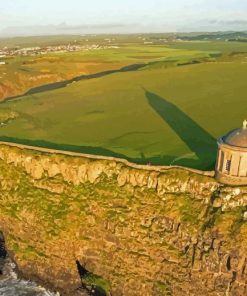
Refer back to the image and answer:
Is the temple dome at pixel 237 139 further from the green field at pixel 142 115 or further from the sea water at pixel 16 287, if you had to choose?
the sea water at pixel 16 287

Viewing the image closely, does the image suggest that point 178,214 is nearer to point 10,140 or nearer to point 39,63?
point 10,140

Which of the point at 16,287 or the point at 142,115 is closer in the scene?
the point at 16,287

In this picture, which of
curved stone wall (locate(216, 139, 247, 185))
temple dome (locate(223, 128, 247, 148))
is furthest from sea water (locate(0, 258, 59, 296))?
temple dome (locate(223, 128, 247, 148))

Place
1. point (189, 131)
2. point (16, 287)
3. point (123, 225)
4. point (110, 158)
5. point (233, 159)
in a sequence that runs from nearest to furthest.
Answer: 1. point (233, 159)
2. point (123, 225)
3. point (16, 287)
4. point (110, 158)
5. point (189, 131)

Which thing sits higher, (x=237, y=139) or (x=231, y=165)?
(x=237, y=139)

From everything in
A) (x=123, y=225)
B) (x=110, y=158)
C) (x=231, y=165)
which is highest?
(x=231, y=165)

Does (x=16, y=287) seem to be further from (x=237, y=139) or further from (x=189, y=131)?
(x=189, y=131)

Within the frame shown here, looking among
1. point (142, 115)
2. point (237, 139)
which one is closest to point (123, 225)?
point (237, 139)

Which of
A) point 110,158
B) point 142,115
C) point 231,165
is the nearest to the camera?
point 231,165
